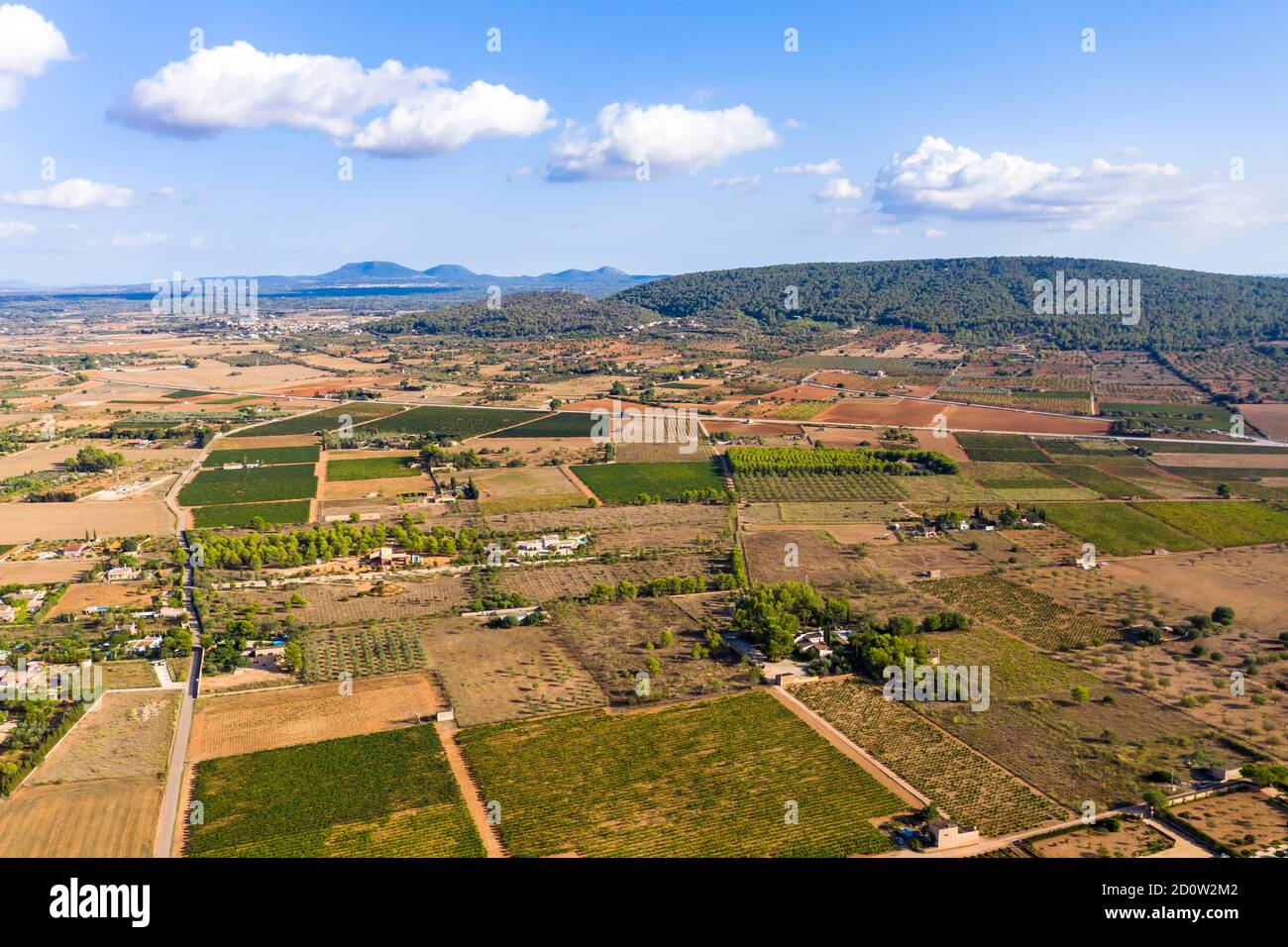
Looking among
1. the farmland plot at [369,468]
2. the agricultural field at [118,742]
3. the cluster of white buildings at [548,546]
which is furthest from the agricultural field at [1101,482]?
the agricultural field at [118,742]

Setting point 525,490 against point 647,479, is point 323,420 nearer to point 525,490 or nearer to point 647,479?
point 525,490

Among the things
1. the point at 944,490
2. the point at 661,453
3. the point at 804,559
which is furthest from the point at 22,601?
the point at 944,490

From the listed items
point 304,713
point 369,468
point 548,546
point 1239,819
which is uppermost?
point 369,468

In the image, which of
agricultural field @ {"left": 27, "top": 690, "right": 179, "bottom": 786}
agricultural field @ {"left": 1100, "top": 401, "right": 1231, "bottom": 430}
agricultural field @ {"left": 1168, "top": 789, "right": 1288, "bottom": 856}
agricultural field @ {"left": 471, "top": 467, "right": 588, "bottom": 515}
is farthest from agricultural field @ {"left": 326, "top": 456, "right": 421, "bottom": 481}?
agricultural field @ {"left": 1100, "top": 401, "right": 1231, "bottom": 430}

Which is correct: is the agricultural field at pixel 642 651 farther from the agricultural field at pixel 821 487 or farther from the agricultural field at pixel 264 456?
the agricultural field at pixel 264 456

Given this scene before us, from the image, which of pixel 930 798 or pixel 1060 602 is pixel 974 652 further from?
pixel 930 798

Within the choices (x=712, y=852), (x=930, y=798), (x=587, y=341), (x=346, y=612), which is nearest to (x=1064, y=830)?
(x=930, y=798)
